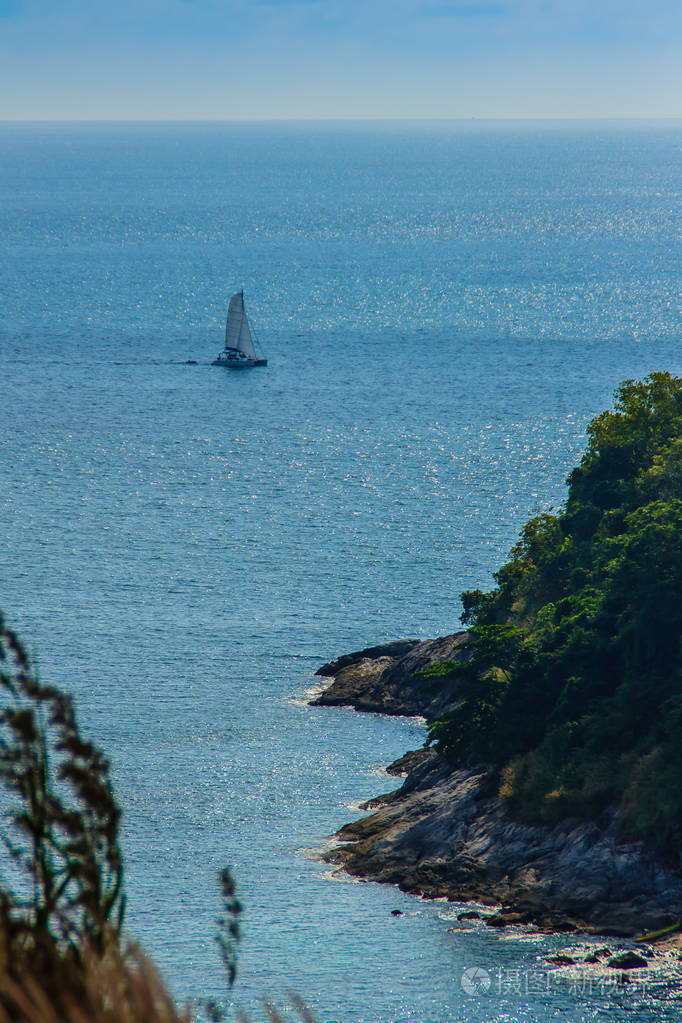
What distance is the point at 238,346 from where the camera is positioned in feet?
591

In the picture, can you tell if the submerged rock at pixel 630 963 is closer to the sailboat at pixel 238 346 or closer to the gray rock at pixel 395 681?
the gray rock at pixel 395 681

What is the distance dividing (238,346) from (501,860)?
134m

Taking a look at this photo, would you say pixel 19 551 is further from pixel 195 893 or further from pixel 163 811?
pixel 195 893

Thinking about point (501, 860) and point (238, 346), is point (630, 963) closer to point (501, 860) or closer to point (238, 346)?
point (501, 860)

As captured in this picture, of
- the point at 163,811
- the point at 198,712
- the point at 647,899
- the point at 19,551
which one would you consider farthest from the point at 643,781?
the point at 19,551

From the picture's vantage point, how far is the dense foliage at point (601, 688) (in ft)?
172

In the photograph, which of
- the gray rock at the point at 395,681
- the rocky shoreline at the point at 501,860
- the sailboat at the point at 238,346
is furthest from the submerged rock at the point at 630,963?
the sailboat at the point at 238,346

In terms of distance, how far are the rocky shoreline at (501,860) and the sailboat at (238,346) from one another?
11501 cm

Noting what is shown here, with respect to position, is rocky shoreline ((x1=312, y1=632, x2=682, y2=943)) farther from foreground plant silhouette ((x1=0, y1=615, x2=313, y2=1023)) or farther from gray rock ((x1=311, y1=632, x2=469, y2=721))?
foreground plant silhouette ((x1=0, y1=615, x2=313, y2=1023))

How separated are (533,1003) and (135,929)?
17.4m

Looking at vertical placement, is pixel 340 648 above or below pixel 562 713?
below

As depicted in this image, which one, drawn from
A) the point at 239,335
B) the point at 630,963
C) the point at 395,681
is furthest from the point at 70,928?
the point at 239,335

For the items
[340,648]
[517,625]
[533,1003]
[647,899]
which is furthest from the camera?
[340,648]

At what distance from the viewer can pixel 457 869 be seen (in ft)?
177
